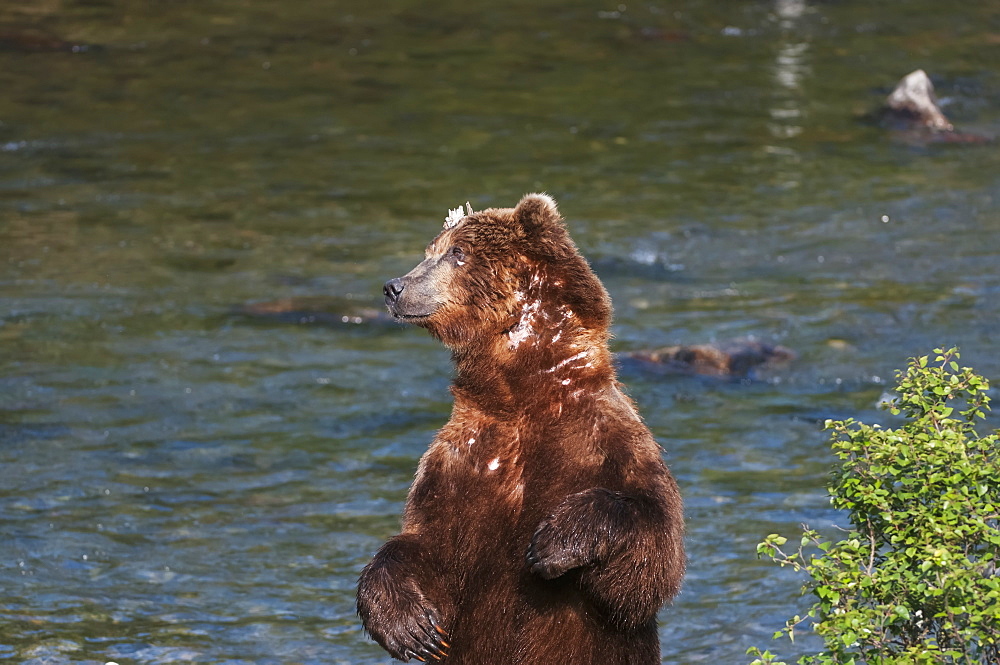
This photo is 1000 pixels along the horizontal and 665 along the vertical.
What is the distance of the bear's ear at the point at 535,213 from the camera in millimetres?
4926

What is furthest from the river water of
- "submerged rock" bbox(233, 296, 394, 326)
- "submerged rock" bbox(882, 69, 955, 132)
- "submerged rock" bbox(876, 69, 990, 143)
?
"submerged rock" bbox(882, 69, 955, 132)

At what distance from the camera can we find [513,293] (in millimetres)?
4934

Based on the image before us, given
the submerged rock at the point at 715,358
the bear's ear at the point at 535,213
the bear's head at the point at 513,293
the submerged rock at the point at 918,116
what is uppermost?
the bear's ear at the point at 535,213

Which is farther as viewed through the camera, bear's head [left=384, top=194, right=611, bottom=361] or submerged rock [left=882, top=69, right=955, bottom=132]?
submerged rock [left=882, top=69, right=955, bottom=132]

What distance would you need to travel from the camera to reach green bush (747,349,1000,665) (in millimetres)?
4211

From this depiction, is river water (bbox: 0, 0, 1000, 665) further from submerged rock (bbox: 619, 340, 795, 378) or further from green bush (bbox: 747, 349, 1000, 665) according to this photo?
green bush (bbox: 747, 349, 1000, 665)

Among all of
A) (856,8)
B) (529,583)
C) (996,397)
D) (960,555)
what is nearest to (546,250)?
(529,583)

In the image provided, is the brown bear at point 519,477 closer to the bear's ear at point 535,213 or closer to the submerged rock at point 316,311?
the bear's ear at point 535,213

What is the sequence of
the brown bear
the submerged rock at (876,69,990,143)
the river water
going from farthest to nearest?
the submerged rock at (876,69,990,143)
the river water
the brown bear

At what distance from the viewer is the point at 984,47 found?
20531 mm

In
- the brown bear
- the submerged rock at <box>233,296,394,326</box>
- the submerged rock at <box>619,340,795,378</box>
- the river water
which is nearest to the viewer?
the brown bear

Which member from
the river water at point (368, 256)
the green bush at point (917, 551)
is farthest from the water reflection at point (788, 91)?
the green bush at point (917, 551)

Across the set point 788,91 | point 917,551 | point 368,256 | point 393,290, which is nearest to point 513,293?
point 393,290

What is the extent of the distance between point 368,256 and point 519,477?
8.85 metres
